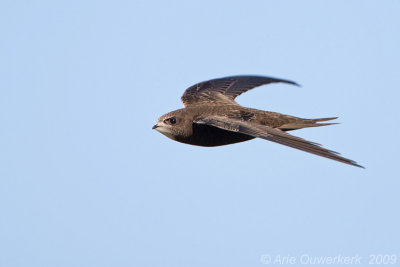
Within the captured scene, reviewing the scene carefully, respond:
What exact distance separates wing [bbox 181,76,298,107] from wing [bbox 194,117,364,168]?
196 centimetres

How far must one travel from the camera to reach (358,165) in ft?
15.7

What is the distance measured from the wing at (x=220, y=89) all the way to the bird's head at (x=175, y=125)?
1.30m

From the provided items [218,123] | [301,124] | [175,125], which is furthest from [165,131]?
[301,124]

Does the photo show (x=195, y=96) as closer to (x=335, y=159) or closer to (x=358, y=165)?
(x=335, y=159)

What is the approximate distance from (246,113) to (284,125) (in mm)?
573

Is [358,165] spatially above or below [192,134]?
below

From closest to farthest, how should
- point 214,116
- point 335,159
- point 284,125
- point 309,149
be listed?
point 335,159 → point 309,149 → point 214,116 → point 284,125

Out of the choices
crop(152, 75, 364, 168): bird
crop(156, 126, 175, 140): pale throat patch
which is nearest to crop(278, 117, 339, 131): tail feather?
crop(152, 75, 364, 168): bird

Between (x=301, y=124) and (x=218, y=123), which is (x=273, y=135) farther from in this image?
(x=301, y=124)

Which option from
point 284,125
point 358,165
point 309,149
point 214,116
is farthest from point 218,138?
point 358,165

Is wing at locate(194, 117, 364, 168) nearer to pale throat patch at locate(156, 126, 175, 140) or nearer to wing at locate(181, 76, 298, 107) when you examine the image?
pale throat patch at locate(156, 126, 175, 140)

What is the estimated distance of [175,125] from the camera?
814 centimetres

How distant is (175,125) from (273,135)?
1.83 meters

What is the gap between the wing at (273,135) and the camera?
220 inches
